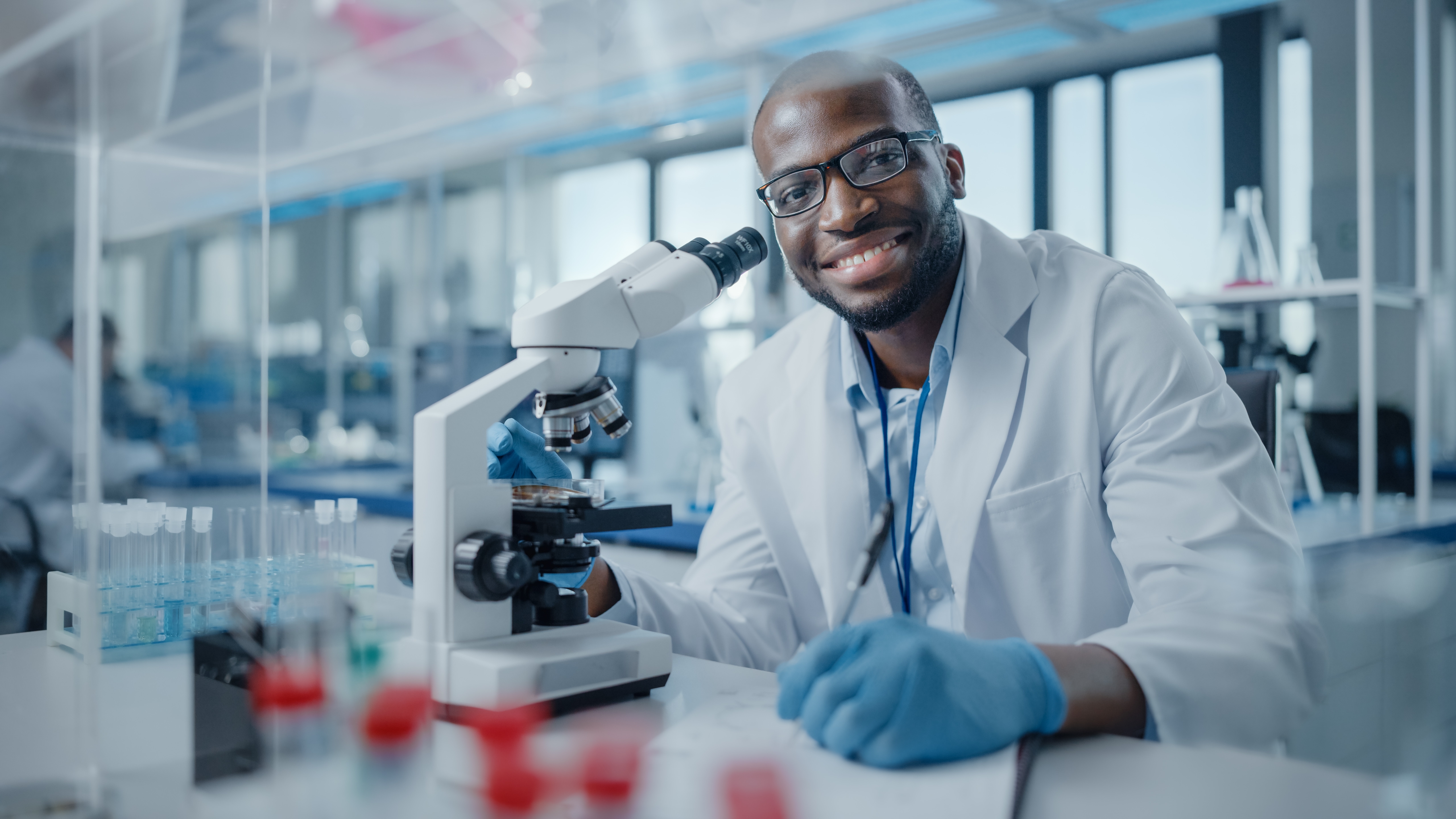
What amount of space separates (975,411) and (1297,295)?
1.56 metres

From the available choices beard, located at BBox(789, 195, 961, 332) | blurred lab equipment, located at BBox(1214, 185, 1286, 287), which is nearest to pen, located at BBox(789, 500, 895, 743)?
beard, located at BBox(789, 195, 961, 332)

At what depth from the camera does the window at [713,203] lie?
3258mm

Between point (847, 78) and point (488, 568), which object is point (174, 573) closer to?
point (488, 568)

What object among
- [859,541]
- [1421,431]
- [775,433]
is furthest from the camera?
[1421,431]

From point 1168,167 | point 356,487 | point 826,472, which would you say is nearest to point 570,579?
point 826,472

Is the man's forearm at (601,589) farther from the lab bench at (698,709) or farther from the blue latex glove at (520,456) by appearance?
the lab bench at (698,709)

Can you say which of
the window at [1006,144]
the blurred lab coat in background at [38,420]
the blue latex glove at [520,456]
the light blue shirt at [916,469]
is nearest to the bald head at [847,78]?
the light blue shirt at [916,469]

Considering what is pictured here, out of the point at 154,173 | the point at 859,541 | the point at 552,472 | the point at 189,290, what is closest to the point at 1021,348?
the point at 859,541

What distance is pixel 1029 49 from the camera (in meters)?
2.90

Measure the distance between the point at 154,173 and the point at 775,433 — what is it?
485 cm

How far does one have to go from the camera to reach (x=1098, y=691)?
0.79 m

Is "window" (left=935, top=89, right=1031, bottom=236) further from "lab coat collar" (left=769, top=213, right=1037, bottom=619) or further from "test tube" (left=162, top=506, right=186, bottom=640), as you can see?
"test tube" (left=162, top=506, right=186, bottom=640)

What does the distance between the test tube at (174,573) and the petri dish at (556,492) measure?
1.40ft

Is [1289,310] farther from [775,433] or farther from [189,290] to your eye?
[189,290]
